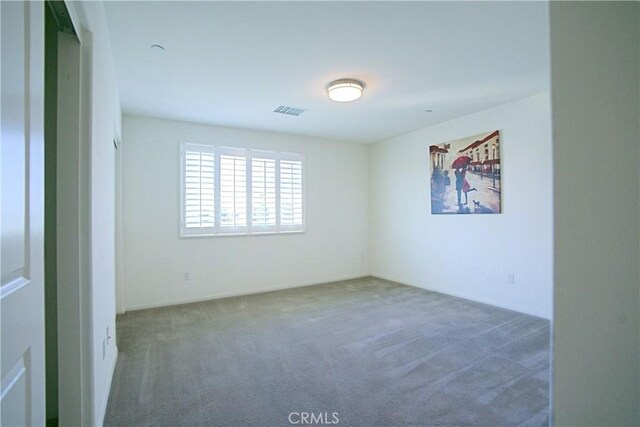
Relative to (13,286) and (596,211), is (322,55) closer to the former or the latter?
(596,211)

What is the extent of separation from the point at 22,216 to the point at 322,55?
2.38 m

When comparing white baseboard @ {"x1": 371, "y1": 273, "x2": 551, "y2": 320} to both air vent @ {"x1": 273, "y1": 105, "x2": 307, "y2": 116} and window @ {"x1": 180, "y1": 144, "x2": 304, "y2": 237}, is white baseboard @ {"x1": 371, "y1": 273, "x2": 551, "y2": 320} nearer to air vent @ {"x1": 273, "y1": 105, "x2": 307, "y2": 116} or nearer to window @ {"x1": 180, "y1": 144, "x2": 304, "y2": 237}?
window @ {"x1": 180, "y1": 144, "x2": 304, "y2": 237}

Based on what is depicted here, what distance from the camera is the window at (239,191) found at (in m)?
4.29

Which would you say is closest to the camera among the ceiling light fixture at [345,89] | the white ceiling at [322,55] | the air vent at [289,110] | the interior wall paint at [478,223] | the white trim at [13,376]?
the white trim at [13,376]

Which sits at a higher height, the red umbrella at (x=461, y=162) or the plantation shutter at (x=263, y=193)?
the red umbrella at (x=461, y=162)

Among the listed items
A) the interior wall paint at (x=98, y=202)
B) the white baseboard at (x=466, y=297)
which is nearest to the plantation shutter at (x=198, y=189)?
the interior wall paint at (x=98, y=202)

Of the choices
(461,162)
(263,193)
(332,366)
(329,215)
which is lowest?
(332,366)

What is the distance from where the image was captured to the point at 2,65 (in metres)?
0.64

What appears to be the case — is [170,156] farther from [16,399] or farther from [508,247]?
[508,247]

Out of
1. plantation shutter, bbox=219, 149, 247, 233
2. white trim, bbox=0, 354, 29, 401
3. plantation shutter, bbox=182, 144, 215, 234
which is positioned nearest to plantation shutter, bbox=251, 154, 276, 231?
plantation shutter, bbox=219, 149, 247, 233

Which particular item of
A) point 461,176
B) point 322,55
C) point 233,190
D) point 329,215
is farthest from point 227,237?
point 461,176

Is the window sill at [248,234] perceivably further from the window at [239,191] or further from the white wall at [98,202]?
the white wall at [98,202]

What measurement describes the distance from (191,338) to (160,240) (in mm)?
1672

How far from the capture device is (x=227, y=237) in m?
4.53
